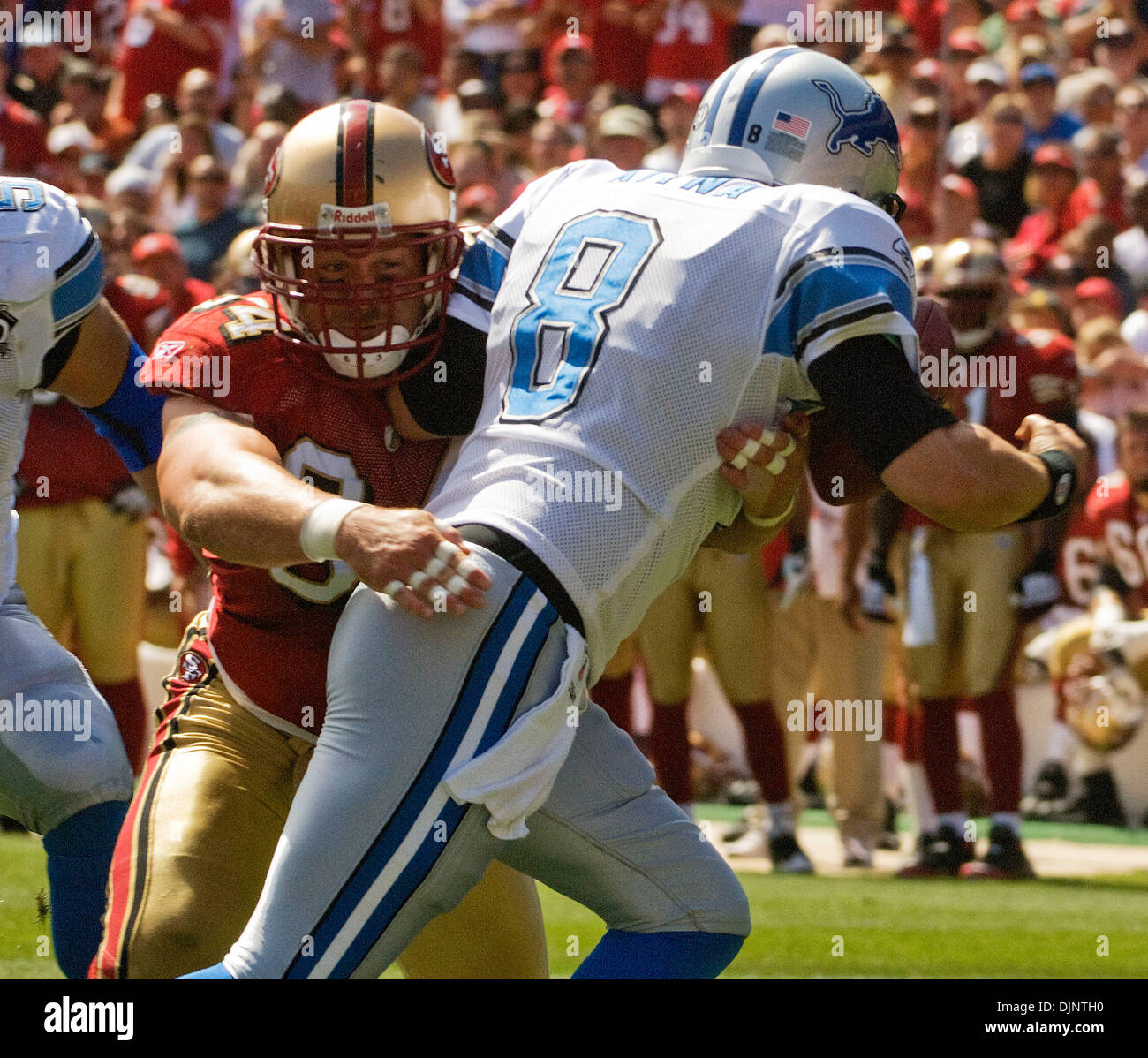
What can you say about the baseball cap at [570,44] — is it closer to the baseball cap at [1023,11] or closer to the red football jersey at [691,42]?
the red football jersey at [691,42]

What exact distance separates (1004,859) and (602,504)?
394cm

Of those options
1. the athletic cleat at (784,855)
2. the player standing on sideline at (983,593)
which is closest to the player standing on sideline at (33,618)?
the athletic cleat at (784,855)

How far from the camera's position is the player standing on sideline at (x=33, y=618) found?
3.12 metres

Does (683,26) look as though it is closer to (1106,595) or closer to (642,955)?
(1106,595)

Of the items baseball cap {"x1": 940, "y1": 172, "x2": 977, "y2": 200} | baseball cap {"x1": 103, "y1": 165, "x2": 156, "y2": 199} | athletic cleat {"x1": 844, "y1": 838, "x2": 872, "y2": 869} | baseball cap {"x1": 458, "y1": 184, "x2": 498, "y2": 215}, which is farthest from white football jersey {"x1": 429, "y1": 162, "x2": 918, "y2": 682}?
baseball cap {"x1": 103, "y1": 165, "x2": 156, "y2": 199}

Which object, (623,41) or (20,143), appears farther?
(623,41)

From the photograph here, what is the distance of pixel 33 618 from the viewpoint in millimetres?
3273

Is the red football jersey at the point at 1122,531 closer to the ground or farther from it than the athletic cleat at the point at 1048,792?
farther from it

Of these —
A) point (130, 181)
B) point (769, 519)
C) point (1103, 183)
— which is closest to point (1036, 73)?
point (1103, 183)

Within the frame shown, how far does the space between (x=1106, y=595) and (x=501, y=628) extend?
5.01m

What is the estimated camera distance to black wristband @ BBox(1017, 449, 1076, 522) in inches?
103

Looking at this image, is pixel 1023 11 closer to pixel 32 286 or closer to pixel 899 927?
pixel 899 927

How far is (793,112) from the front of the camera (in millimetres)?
2803

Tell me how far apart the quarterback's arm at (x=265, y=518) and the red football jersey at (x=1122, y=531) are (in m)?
4.86
